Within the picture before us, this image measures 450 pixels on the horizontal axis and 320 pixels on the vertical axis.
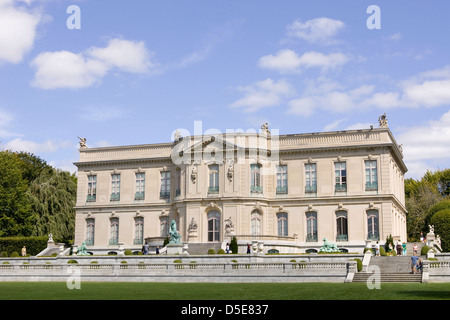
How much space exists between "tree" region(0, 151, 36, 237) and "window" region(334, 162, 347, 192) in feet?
89.0

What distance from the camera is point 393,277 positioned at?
28.7 m

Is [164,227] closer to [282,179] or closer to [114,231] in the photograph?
[114,231]

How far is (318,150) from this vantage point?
45875 mm

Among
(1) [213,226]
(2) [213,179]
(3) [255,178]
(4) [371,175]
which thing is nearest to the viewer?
(4) [371,175]

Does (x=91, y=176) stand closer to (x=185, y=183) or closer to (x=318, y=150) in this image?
(x=185, y=183)

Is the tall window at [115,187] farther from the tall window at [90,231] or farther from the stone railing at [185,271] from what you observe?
the stone railing at [185,271]

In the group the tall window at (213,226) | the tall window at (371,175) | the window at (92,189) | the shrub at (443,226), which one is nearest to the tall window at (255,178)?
the tall window at (213,226)

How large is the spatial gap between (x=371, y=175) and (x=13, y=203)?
30.6 m

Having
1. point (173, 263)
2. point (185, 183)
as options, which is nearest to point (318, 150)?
point (185, 183)

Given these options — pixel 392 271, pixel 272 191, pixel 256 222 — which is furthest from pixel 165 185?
pixel 392 271

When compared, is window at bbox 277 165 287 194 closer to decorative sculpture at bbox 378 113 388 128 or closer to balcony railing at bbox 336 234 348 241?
balcony railing at bbox 336 234 348 241

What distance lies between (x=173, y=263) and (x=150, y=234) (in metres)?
18.7

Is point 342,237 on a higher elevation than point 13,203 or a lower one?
lower

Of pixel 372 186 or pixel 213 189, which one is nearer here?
pixel 372 186
